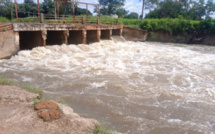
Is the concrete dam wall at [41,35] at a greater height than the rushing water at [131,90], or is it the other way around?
the concrete dam wall at [41,35]

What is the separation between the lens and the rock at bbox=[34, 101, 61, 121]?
3.75 m

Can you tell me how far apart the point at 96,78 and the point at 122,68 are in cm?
240

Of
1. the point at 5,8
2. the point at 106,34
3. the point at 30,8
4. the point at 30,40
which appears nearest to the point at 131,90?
the point at 30,40

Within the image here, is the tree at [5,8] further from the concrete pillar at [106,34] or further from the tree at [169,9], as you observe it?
the tree at [169,9]

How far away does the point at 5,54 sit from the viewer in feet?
36.9

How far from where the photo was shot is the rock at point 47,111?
12.3ft

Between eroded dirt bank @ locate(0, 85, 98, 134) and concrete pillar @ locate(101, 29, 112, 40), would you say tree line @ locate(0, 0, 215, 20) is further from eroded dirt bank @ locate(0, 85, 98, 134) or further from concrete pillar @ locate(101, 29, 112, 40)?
eroded dirt bank @ locate(0, 85, 98, 134)

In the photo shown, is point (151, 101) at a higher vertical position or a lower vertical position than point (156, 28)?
lower

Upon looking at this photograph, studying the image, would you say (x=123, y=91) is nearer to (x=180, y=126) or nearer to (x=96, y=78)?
(x=96, y=78)

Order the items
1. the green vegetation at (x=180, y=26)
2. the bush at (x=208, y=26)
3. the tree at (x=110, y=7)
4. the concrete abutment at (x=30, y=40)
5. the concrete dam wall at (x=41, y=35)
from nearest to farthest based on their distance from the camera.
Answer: the concrete dam wall at (x=41, y=35)
the concrete abutment at (x=30, y=40)
the bush at (x=208, y=26)
the green vegetation at (x=180, y=26)
the tree at (x=110, y=7)

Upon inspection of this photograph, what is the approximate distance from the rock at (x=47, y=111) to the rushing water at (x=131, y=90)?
1.31 m

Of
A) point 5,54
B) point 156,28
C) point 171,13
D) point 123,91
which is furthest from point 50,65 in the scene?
point 171,13

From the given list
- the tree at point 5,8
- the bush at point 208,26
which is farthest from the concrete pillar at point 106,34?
the tree at point 5,8

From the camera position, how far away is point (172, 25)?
84.1 feet
